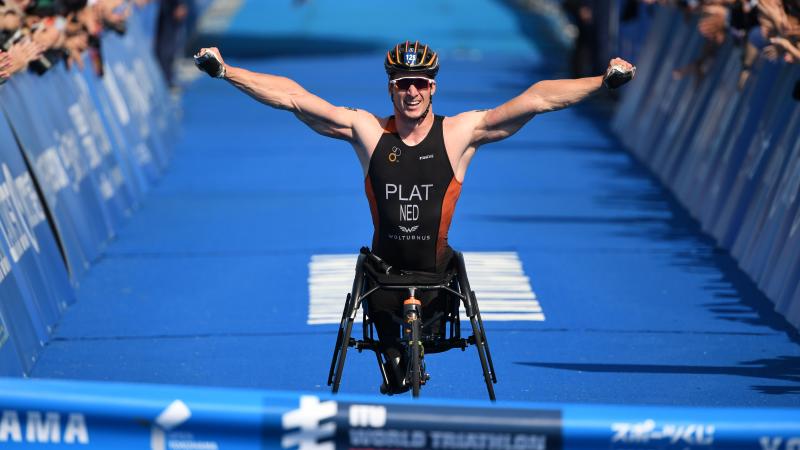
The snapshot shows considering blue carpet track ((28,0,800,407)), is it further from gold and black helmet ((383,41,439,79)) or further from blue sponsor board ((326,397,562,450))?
blue sponsor board ((326,397,562,450))

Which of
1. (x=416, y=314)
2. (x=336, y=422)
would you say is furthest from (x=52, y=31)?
(x=336, y=422)

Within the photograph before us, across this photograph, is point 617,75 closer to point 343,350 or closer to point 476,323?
point 476,323

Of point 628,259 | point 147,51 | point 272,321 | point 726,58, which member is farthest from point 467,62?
point 272,321

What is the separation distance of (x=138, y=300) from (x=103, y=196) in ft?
9.45

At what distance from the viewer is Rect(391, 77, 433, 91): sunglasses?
8.50 metres

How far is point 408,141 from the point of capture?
8.67 m

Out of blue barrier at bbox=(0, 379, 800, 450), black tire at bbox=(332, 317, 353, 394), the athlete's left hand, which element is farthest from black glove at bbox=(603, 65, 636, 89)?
blue barrier at bbox=(0, 379, 800, 450)

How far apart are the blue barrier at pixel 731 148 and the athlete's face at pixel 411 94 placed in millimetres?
4411

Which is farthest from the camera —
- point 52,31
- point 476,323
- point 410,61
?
point 52,31

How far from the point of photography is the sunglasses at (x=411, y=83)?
8.50 meters

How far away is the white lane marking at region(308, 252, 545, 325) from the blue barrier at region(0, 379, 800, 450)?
5441 millimetres

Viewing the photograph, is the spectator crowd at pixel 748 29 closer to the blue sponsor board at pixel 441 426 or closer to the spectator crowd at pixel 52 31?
the spectator crowd at pixel 52 31

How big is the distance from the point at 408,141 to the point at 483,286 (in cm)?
477

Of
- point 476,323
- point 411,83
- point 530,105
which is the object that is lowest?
point 476,323
